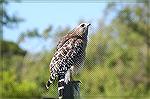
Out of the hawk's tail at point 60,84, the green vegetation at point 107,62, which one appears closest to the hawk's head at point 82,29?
the hawk's tail at point 60,84

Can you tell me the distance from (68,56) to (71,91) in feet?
1.40

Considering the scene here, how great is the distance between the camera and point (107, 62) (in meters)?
13.1

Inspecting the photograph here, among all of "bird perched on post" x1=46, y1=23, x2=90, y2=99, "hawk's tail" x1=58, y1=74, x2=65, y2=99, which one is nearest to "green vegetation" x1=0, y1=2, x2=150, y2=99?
"bird perched on post" x1=46, y1=23, x2=90, y2=99

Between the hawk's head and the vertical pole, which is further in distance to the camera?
the hawk's head

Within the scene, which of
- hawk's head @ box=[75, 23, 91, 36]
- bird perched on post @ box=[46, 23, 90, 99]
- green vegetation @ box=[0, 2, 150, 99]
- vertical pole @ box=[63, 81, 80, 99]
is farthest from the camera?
green vegetation @ box=[0, 2, 150, 99]

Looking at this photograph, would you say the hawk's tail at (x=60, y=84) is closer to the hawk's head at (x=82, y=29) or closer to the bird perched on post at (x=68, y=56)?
the bird perched on post at (x=68, y=56)

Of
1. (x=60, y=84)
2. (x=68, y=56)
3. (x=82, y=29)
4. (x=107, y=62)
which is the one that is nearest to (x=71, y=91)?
(x=60, y=84)

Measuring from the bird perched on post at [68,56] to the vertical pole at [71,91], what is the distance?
0.03 metres

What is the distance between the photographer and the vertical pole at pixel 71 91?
298 centimetres

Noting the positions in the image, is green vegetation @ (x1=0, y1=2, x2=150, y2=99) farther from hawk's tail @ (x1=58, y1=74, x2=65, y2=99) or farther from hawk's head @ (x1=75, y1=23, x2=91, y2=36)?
hawk's tail @ (x1=58, y1=74, x2=65, y2=99)

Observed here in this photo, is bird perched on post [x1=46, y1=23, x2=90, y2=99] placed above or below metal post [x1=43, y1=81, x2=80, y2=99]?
above

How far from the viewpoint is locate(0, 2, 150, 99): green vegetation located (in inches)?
455

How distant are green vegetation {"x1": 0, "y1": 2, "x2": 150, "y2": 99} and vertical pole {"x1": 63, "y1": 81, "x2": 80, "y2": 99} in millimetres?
8050

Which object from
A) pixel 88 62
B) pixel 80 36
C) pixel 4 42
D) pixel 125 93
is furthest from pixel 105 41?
pixel 80 36
